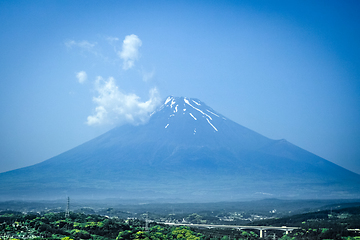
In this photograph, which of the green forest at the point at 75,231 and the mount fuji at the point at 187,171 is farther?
the mount fuji at the point at 187,171

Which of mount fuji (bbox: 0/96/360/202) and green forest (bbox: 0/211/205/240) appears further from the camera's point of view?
mount fuji (bbox: 0/96/360/202)

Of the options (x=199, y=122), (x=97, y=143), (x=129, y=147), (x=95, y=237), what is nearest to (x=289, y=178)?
(x=199, y=122)

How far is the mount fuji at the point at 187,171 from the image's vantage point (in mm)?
141500

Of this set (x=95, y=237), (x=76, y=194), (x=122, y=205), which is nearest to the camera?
(x=95, y=237)

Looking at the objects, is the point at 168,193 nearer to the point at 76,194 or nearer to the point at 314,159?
the point at 76,194

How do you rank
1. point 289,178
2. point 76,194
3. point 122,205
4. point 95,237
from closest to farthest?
point 95,237
point 122,205
point 76,194
point 289,178

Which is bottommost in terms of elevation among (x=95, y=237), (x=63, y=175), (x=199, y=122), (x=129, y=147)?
(x=95, y=237)

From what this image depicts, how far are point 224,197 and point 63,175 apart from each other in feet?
190

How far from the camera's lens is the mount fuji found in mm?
141500

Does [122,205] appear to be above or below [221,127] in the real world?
below

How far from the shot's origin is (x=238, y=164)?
171500mm

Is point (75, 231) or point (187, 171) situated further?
point (187, 171)

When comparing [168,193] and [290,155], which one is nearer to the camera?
[168,193]

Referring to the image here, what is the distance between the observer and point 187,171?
530ft
